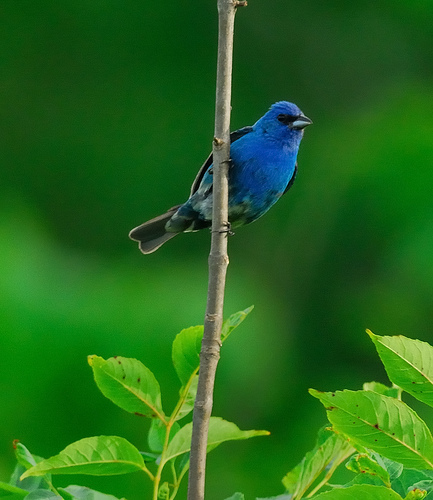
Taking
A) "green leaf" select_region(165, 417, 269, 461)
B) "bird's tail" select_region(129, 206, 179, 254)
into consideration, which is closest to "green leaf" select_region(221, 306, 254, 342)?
"green leaf" select_region(165, 417, 269, 461)

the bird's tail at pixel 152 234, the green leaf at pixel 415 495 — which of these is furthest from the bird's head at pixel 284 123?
the green leaf at pixel 415 495

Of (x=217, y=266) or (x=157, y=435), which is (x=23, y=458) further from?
(x=217, y=266)

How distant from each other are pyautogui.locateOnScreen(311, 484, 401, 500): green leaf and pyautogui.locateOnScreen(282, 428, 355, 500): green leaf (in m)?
0.18

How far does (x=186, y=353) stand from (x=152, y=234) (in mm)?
1370

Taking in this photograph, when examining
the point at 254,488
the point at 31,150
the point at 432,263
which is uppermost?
the point at 31,150

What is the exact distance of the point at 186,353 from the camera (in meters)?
Answer: 0.81

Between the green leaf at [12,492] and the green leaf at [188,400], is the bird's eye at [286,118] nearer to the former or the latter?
the green leaf at [188,400]

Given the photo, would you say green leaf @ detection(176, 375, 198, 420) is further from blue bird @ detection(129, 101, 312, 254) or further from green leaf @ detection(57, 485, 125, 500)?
blue bird @ detection(129, 101, 312, 254)

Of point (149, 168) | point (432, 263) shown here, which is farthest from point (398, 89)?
point (149, 168)

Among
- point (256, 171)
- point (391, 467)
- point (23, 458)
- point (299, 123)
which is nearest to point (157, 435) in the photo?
point (23, 458)

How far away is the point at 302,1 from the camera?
548cm

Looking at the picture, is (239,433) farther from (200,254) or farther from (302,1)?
(302,1)

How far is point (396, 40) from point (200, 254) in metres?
2.20

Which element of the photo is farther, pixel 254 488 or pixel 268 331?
pixel 268 331
